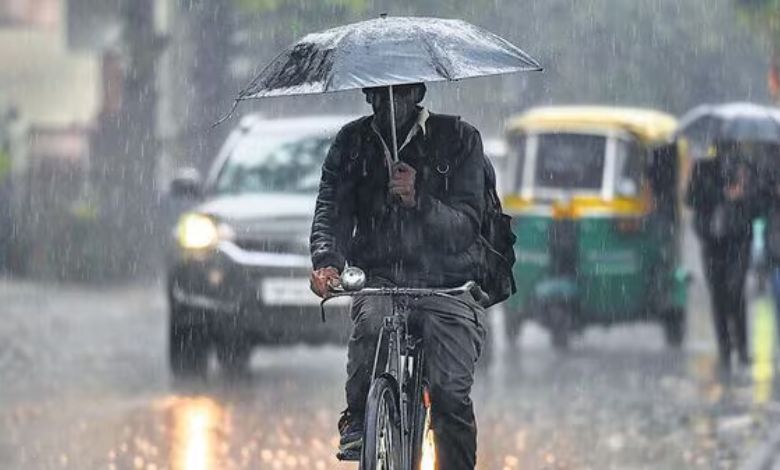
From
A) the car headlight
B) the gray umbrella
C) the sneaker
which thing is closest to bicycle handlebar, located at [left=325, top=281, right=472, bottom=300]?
the sneaker

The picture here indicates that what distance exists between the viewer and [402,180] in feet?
24.1

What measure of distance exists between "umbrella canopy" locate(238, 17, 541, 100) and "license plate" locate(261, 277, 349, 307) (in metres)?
7.13

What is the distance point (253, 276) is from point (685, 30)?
34.5 metres

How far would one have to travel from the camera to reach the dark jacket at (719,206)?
683 inches

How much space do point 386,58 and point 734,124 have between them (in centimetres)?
1153

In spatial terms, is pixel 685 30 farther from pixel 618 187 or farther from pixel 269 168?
pixel 269 168

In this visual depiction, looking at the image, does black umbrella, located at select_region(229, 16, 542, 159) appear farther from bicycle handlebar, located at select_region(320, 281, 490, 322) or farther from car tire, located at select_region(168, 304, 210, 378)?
car tire, located at select_region(168, 304, 210, 378)

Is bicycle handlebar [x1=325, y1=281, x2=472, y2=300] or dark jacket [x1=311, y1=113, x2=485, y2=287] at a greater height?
dark jacket [x1=311, y1=113, x2=485, y2=287]

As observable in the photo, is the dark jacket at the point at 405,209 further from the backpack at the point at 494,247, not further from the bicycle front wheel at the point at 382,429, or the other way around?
the bicycle front wheel at the point at 382,429

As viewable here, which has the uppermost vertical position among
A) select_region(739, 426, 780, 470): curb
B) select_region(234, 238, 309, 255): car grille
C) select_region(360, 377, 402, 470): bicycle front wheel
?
select_region(234, 238, 309, 255): car grille

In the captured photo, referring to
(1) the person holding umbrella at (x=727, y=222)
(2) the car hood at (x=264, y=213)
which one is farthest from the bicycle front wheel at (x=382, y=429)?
(1) the person holding umbrella at (x=727, y=222)

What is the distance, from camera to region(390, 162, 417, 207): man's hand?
24.1 ft

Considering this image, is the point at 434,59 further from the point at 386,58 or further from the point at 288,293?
the point at 288,293

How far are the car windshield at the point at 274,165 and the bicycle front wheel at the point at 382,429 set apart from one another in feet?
27.9
